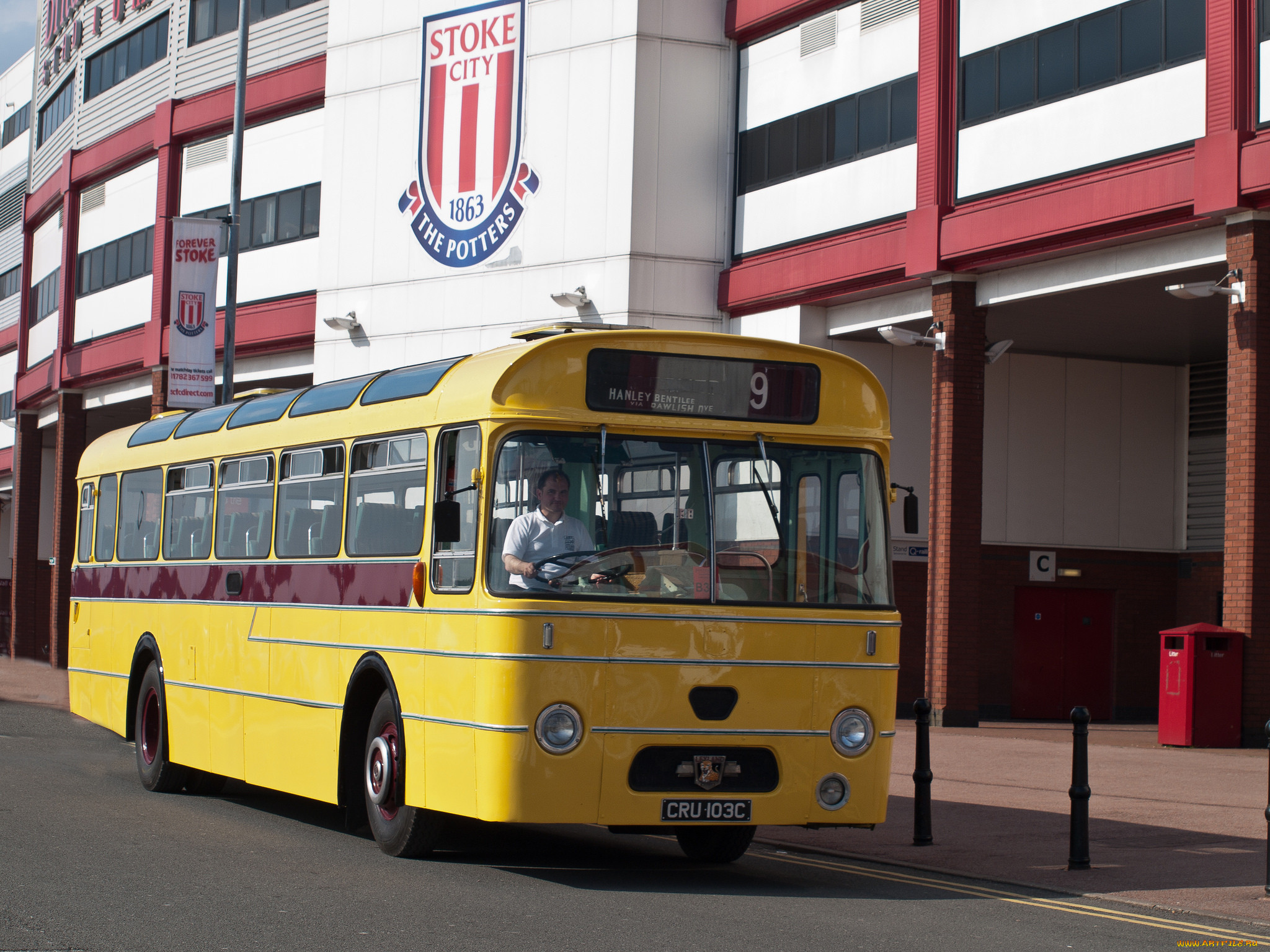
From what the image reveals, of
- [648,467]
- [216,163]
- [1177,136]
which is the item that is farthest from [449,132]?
[648,467]

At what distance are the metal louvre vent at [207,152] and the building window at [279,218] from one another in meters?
1.21

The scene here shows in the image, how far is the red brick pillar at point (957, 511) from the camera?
24.5 metres

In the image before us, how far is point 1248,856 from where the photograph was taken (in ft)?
35.7

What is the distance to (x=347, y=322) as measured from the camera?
31.3 m

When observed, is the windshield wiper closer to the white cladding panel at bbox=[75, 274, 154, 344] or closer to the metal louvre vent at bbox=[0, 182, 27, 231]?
the white cladding panel at bbox=[75, 274, 154, 344]

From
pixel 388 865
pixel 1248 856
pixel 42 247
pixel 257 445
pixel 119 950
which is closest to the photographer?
pixel 119 950

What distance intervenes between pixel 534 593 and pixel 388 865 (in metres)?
1.99

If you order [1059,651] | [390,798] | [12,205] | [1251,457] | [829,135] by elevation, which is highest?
[12,205]

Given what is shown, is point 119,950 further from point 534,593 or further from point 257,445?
point 257,445

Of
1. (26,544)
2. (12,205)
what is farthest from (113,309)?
(12,205)

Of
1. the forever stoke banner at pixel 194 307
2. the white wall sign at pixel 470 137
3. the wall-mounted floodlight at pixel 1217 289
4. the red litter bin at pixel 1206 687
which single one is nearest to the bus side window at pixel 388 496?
the wall-mounted floodlight at pixel 1217 289

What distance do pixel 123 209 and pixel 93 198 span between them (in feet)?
7.63

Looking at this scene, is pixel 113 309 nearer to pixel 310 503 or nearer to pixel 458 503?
pixel 310 503

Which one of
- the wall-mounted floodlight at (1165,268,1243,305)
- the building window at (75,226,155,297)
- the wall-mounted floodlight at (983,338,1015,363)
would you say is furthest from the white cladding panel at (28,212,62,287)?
the wall-mounted floodlight at (1165,268,1243,305)
